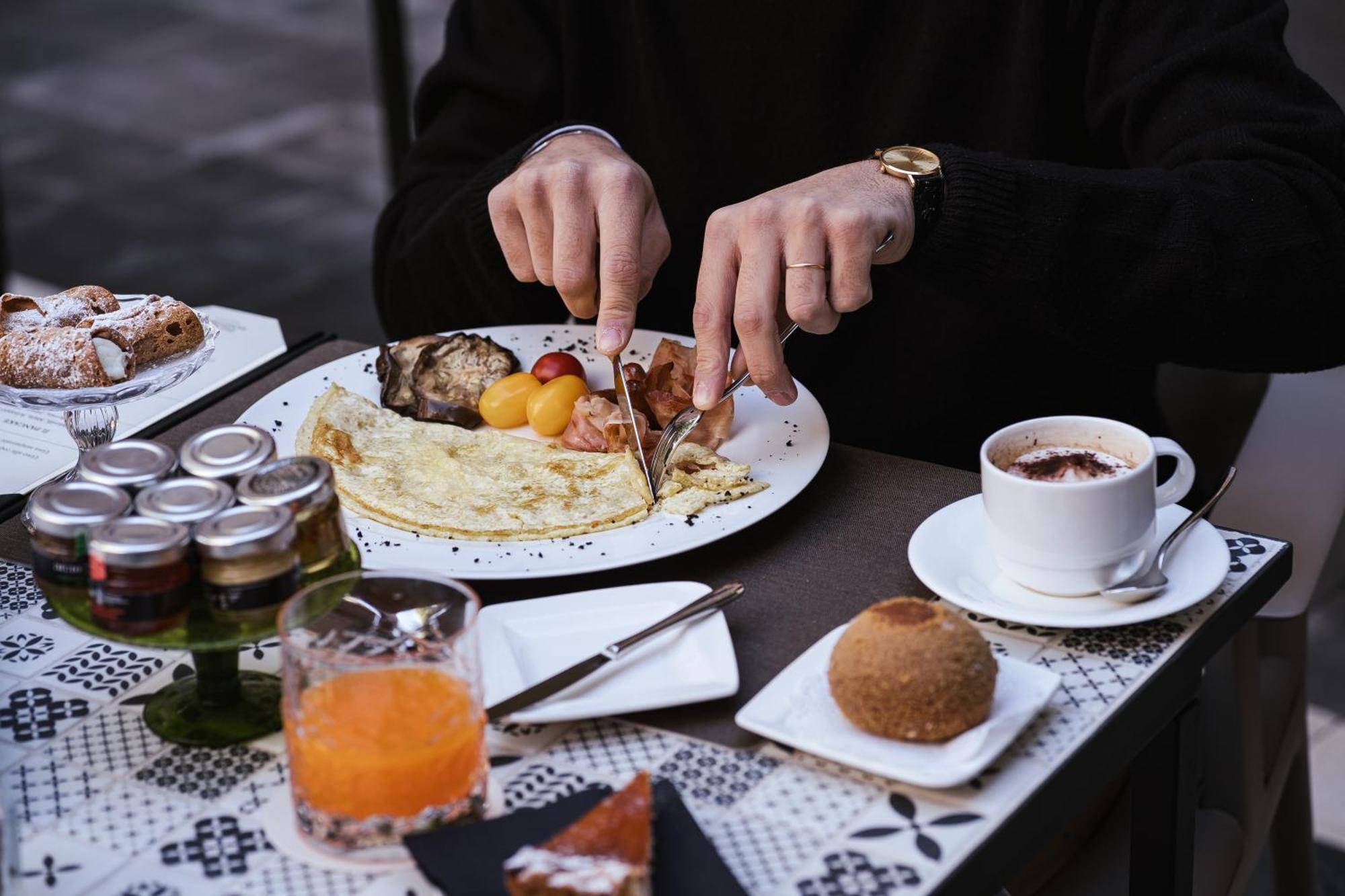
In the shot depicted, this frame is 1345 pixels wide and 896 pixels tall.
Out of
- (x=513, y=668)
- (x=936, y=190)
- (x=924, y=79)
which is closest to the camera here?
(x=513, y=668)

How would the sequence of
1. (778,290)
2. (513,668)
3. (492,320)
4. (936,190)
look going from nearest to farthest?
1. (513,668)
2. (778,290)
3. (936,190)
4. (492,320)

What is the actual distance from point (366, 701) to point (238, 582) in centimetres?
11

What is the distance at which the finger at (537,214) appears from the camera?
4.78 feet

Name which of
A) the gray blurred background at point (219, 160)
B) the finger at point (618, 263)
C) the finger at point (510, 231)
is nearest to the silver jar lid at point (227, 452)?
the finger at point (618, 263)

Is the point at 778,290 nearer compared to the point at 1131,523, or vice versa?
the point at 1131,523

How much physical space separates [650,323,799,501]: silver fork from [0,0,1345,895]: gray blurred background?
147 cm

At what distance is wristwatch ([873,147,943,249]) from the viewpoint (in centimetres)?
Result: 138

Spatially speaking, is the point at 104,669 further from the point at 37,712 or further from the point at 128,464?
the point at 128,464

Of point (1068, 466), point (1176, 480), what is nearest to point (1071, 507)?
point (1068, 466)

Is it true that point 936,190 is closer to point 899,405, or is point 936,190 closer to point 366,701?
point 899,405

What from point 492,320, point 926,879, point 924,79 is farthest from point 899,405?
point 926,879

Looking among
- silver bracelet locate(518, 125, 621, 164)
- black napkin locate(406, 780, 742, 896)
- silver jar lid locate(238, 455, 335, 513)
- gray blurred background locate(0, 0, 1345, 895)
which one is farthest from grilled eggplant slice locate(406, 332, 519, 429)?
gray blurred background locate(0, 0, 1345, 895)

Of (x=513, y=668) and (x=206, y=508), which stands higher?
(x=206, y=508)

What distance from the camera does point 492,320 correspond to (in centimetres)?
192
